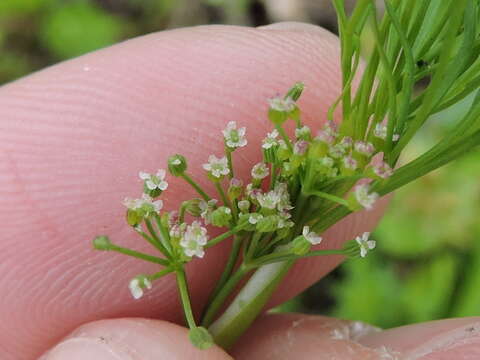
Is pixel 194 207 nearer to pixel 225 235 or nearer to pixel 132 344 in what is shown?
pixel 225 235

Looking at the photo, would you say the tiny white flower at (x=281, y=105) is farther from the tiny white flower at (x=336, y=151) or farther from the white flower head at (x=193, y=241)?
the white flower head at (x=193, y=241)

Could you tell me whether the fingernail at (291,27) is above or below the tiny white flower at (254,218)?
above

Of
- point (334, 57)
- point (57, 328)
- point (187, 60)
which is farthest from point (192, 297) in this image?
point (334, 57)

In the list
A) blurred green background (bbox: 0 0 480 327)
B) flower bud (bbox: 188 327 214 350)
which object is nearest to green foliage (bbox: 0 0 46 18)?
blurred green background (bbox: 0 0 480 327)

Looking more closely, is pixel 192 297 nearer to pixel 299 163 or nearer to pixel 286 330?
pixel 286 330

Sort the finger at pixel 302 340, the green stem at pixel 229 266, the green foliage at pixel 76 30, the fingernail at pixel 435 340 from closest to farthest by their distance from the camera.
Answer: the green stem at pixel 229 266 → the fingernail at pixel 435 340 → the finger at pixel 302 340 → the green foliage at pixel 76 30

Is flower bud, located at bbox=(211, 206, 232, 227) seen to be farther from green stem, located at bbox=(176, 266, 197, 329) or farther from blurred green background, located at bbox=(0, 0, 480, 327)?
blurred green background, located at bbox=(0, 0, 480, 327)

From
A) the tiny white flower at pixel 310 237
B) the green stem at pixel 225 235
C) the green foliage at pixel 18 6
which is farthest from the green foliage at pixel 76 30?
the tiny white flower at pixel 310 237
